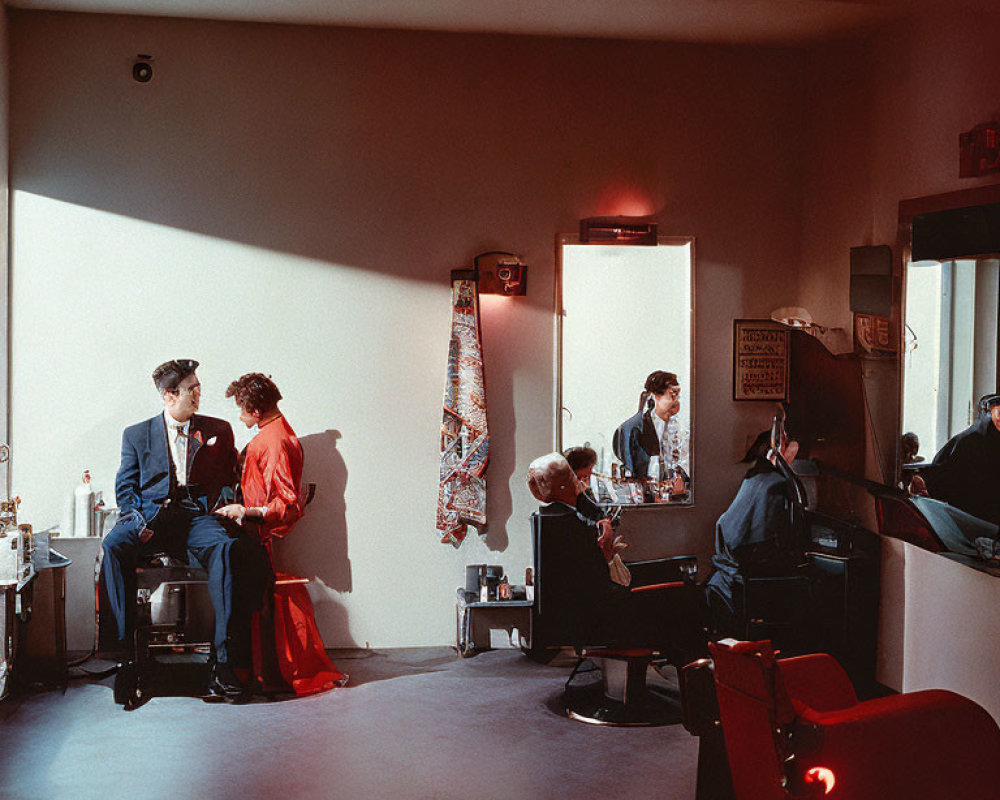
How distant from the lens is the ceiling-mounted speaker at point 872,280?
5148 mm

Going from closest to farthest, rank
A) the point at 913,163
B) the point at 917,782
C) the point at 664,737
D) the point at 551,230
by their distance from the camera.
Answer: the point at 917,782 < the point at 664,737 < the point at 913,163 < the point at 551,230

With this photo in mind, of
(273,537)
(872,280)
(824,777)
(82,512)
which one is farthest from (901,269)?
(82,512)

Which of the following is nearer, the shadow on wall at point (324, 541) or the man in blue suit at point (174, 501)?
the man in blue suit at point (174, 501)

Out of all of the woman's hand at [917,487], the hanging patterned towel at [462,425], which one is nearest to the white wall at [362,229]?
the hanging patterned towel at [462,425]

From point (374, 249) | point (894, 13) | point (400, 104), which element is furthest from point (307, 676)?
point (894, 13)

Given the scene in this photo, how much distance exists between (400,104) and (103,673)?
3.47 m

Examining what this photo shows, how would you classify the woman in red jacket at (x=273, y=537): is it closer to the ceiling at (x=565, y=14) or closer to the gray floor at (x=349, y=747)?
the gray floor at (x=349, y=747)

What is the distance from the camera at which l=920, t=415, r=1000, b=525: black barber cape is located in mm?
4156

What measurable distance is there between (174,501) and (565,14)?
3.32 meters

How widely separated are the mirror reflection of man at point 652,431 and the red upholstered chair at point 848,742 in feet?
9.65

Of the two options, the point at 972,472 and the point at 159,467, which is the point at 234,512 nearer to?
the point at 159,467

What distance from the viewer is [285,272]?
574cm

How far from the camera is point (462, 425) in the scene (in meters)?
5.80

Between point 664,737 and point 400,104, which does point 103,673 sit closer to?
point 664,737
